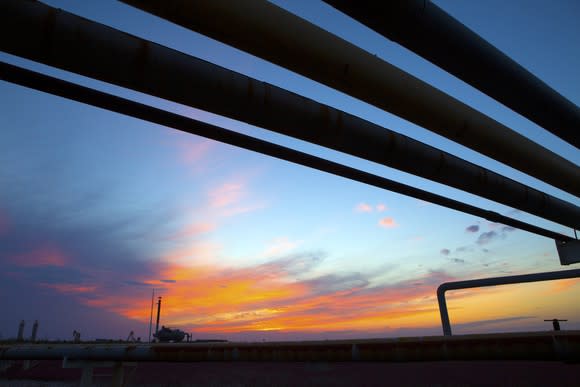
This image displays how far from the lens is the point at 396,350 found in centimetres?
563

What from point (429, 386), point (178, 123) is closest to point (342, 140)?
point (178, 123)

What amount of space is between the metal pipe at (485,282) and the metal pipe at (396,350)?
509 inches

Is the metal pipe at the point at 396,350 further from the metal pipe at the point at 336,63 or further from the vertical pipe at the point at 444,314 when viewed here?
the vertical pipe at the point at 444,314

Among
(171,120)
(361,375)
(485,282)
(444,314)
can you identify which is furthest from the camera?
(361,375)

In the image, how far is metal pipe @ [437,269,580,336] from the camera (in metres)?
17.0

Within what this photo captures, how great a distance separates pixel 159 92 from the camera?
4.97 m

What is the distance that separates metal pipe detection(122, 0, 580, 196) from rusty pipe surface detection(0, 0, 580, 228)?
0.46 metres

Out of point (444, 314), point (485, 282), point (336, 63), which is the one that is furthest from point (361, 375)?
point (336, 63)

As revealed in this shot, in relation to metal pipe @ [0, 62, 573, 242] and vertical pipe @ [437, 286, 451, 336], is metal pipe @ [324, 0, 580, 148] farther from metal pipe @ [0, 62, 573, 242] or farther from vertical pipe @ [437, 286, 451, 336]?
vertical pipe @ [437, 286, 451, 336]

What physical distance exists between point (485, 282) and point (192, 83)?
60.0ft

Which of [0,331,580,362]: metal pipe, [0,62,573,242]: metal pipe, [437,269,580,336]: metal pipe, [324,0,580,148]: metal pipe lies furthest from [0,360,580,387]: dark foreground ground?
[324,0,580,148]: metal pipe

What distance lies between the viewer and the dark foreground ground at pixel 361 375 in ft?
60.0

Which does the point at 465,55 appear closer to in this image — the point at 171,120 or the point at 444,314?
the point at 171,120

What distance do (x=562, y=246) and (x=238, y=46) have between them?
1888 cm
